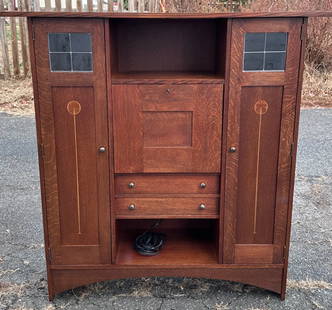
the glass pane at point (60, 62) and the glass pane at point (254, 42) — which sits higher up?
the glass pane at point (254, 42)

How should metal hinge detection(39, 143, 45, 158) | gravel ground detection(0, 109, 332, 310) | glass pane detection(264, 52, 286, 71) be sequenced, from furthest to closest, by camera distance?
gravel ground detection(0, 109, 332, 310), metal hinge detection(39, 143, 45, 158), glass pane detection(264, 52, 286, 71)

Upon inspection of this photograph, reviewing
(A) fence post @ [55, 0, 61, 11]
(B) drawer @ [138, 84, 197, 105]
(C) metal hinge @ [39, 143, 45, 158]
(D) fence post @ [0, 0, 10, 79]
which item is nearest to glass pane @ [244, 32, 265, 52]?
(B) drawer @ [138, 84, 197, 105]

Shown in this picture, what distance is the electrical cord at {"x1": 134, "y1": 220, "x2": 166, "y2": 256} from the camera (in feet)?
8.27

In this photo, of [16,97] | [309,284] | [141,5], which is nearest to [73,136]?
[309,284]

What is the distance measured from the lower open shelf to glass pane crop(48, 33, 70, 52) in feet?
3.87

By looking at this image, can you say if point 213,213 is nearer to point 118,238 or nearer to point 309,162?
point 118,238

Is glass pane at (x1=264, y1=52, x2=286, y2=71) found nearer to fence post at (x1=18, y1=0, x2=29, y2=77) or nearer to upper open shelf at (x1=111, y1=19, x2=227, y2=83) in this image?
upper open shelf at (x1=111, y1=19, x2=227, y2=83)

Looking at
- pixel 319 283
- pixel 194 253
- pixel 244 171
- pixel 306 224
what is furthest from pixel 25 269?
pixel 306 224

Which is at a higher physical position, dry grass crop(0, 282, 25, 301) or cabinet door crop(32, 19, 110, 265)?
cabinet door crop(32, 19, 110, 265)

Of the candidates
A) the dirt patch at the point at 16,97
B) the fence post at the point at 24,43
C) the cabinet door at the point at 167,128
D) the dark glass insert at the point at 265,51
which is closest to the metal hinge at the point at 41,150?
the cabinet door at the point at 167,128

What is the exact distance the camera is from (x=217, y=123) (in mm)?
2211

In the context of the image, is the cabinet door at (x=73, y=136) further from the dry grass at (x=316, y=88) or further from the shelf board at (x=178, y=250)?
the dry grass at (x=316, y=88)

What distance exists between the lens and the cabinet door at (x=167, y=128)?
2.16 m

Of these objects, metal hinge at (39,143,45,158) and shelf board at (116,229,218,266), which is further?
shelf board at (116,229,218,266)
